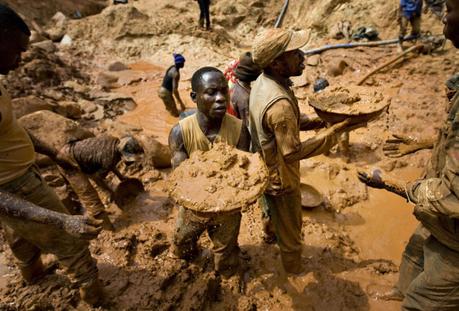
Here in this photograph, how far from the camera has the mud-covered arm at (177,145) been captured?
7.22ft

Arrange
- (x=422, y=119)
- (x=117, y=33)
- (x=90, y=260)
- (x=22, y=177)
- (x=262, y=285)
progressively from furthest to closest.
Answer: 1. (x=117, y=33)
2. (x=422, y=119)
3. (x=262, y=285)
4. (x=90, y=260)
5. (x=22, y=177)

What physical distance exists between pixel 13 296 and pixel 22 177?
1.21m

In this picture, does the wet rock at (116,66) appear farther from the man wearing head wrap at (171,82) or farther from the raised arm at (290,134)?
the raised arm at (290,134)

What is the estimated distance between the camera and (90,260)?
7.58 feet

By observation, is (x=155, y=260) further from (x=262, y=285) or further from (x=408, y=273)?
(x=408, y=273)

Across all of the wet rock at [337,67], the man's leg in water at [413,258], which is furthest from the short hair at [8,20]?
the wet rock at [337,67]

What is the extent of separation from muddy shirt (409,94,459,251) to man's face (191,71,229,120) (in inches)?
50.4

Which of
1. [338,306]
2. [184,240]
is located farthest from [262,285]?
[184,240]

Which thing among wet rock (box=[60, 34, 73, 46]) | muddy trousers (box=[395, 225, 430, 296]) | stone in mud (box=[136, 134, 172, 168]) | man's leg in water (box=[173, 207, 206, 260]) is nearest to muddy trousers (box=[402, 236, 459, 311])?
muddy trousers (box=[395, 225, 430, 296])

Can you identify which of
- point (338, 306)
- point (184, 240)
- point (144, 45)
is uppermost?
point (144, 45)

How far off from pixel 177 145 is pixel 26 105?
147 inches

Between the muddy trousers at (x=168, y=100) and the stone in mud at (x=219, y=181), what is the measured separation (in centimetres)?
424

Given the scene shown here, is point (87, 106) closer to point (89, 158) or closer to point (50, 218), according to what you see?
point (89, 158)

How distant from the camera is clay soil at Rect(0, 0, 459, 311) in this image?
2.56 metres
